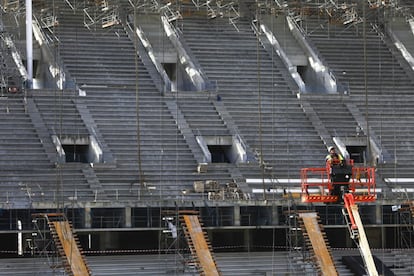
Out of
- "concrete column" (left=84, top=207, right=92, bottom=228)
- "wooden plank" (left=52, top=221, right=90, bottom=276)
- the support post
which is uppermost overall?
the support post

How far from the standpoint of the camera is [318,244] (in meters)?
34.5

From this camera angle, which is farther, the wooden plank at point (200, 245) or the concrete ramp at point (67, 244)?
the wooden plank at point (200, 245)

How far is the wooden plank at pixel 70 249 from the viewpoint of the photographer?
3253cm

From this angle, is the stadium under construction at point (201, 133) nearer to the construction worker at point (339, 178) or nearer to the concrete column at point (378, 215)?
the concrete column at point (378, 215)

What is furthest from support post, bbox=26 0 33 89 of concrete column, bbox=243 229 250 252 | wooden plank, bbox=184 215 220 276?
concrete column, bbox=243 229 250 252

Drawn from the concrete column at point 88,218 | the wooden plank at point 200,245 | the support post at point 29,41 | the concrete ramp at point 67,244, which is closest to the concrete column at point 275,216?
the wooden plank at point 200,245

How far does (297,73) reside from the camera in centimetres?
4219

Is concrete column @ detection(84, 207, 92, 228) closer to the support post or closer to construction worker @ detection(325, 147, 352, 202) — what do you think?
the support post

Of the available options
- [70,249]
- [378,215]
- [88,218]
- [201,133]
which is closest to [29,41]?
[201,133]

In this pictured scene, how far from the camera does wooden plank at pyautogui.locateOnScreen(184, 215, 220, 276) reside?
33.3 m

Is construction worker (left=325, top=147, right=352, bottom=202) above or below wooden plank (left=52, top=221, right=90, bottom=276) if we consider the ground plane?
above

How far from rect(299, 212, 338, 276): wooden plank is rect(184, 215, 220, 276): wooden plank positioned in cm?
246

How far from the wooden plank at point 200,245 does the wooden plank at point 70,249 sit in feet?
8.87

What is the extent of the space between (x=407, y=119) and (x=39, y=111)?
33.1ft
